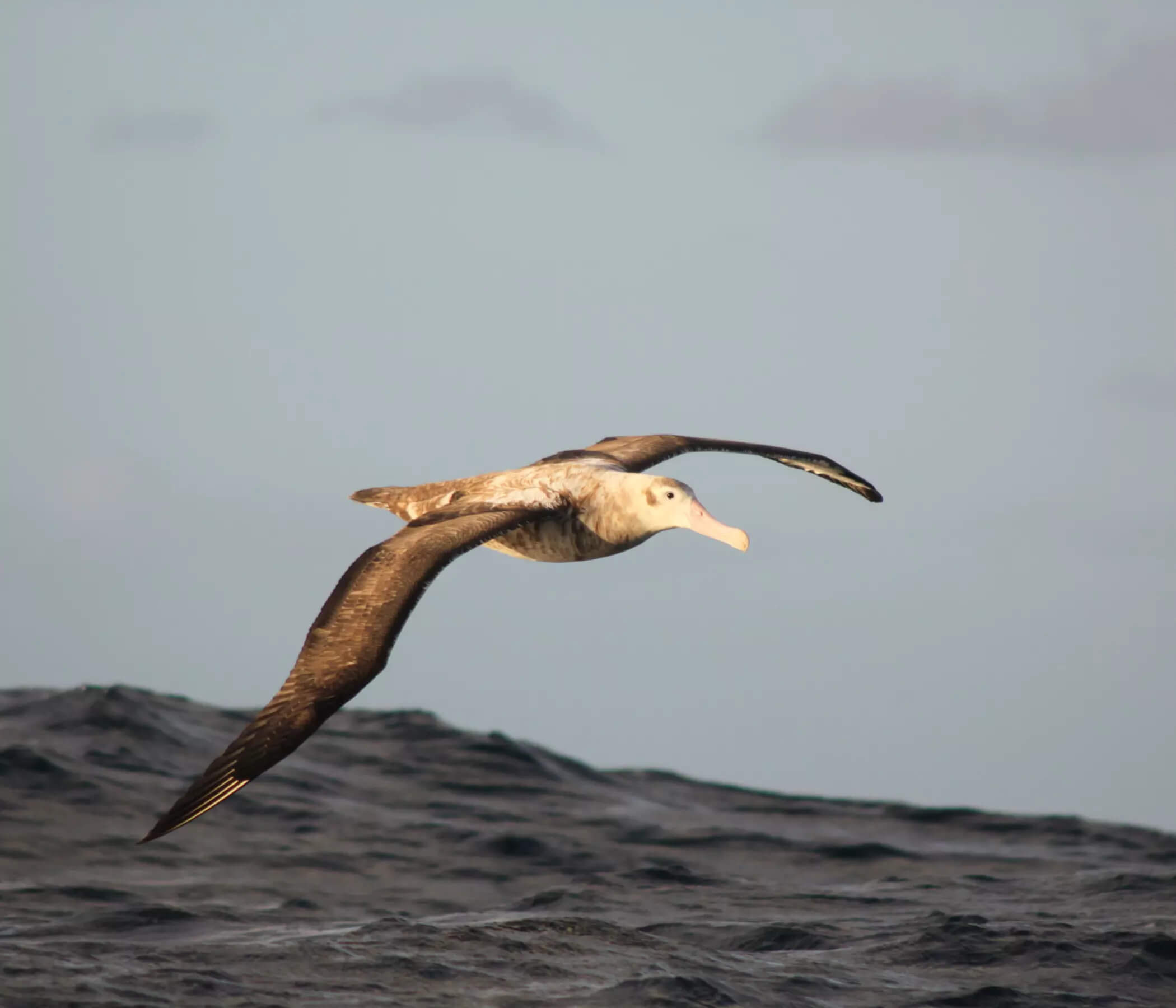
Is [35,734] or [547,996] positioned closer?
[547,996]

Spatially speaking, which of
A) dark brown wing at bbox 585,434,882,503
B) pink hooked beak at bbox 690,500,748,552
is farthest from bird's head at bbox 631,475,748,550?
dark brown wing at bbox 585,434,882,503

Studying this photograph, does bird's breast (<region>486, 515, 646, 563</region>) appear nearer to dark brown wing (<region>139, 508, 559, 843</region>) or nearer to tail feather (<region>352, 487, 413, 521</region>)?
tail feather (<region>352, 487, 413, 521</region>)

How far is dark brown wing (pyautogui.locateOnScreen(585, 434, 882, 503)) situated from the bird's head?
1329 millimetres

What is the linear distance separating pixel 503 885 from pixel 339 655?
7.03 meters

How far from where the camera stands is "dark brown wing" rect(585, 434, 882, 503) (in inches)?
507

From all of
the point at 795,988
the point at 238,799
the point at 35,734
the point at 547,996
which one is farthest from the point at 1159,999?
the point at 35,734

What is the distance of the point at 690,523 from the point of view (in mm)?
11133

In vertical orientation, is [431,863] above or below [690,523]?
below

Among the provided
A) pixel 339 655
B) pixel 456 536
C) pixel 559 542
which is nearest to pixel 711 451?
pixel 559 542

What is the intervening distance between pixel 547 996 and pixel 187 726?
10.2m

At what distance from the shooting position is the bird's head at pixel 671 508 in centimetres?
1110

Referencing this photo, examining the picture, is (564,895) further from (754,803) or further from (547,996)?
(754,803)

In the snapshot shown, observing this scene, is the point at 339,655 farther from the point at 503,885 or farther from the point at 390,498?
the point at 503,885

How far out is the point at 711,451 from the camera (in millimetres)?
13273
